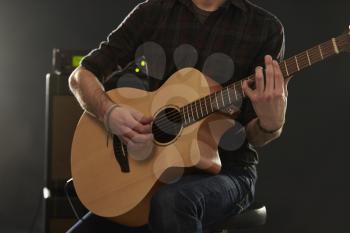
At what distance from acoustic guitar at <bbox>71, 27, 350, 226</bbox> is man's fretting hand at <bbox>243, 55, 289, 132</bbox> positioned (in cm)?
4

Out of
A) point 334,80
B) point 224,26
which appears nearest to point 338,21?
point 334,80

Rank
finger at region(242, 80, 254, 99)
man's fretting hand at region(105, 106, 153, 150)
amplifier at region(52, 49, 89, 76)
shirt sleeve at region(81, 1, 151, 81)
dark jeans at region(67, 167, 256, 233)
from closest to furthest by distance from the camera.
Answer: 1. dark jeans at region(67, 167, 256, 233)
2. finger at region(242, 80, 254, 99)
3. man's fretting hand at region(105, 106, 153, 150)
4. shirt sleeve at region(81, 1, 151, 81)
5. amplifier at region(52, 49, 89, 76)

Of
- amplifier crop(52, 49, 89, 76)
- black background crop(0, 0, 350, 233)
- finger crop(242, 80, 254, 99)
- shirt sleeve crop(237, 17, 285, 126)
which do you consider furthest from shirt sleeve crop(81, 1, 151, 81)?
black background crop(0, 0, 350, 233)

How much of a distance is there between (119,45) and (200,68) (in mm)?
303

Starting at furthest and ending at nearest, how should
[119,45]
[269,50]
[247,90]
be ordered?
[119,45], [269,50], [247,90]

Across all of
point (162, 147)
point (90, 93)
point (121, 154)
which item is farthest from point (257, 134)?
point (90, 93)

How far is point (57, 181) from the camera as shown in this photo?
222cm

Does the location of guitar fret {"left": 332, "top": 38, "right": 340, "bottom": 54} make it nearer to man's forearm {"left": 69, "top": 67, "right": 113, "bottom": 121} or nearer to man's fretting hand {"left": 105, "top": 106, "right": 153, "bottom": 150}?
man's fretting hand {"left": 105, "top": 106, "right": 153, "bottom": 150}

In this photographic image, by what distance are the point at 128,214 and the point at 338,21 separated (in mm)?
2075

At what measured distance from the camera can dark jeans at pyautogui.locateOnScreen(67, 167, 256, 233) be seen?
1.23 meters

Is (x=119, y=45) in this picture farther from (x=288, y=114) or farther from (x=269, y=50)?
(x=288, y=114)

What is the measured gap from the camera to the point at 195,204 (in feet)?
4.13

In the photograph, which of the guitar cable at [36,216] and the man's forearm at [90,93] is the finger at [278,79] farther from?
the guitar cable at [36,216]

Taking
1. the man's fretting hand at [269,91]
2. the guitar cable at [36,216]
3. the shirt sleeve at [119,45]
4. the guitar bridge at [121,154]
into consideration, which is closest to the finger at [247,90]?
the man's fretting hand at [269,91]
